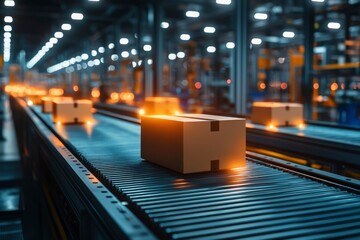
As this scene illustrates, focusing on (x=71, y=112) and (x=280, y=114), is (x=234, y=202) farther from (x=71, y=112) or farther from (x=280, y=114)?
(x=71, y=112)

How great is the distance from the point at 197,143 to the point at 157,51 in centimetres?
991

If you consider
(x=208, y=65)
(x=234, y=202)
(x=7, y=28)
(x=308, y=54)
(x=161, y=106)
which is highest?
(x=7, y=28)

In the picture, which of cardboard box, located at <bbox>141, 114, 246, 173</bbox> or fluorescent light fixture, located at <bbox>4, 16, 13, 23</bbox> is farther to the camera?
fluorescent light fixture, located at <bbox>4, 16, 13, 23</bbox>

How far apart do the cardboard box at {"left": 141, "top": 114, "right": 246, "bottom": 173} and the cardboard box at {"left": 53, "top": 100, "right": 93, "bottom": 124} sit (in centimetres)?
342

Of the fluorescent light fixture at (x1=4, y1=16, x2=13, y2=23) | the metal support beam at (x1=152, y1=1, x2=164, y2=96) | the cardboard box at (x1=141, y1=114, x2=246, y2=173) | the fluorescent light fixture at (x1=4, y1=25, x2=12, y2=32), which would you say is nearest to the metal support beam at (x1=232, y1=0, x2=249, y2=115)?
the metal support beam at (x1=152, y1=1, x2=164, y2=96)

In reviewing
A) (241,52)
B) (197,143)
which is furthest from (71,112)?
(241,52)

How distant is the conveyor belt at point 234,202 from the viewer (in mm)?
1686

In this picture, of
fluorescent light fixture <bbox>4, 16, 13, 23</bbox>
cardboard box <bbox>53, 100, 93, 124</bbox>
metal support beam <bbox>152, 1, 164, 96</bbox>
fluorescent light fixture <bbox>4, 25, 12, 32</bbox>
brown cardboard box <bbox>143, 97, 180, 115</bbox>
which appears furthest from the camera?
fluorescent light fixture <bbox>4, 25, 12, 32</bbox>

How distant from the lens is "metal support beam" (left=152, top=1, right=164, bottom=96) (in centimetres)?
1223

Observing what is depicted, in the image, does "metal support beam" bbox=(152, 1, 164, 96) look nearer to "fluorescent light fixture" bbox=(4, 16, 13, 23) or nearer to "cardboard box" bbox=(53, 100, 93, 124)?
"fluorescent light fixture" bbox=(4, 16, 13, 23)

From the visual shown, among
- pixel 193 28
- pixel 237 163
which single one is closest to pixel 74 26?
pixel 193 28

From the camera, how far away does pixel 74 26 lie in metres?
19.3

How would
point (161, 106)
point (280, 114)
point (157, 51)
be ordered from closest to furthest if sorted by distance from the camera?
point (280, 114), point (161, 106), point (157, 51)

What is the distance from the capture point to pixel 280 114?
6008 millimetres
